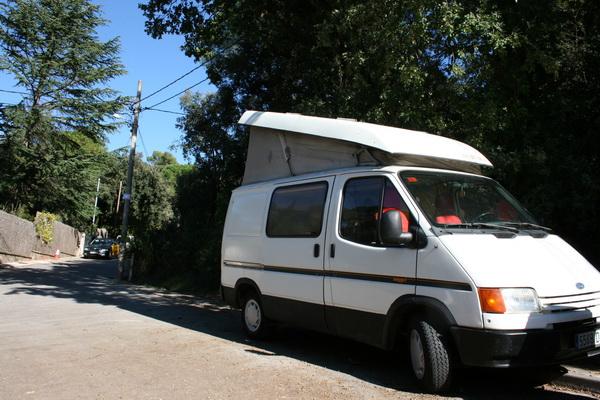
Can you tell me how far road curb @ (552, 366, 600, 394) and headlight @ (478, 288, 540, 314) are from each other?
4.73 ft

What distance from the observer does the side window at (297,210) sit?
21.4 ft

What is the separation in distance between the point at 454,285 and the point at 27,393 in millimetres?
4204

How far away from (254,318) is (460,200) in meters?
3.57

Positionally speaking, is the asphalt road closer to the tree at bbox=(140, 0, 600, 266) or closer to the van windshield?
the van windshield

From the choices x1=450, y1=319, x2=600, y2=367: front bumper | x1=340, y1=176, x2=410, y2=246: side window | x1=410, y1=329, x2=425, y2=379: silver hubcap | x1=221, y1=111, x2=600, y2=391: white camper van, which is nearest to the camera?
x1=450, y1=319, x2=600, y2=367: front bumper

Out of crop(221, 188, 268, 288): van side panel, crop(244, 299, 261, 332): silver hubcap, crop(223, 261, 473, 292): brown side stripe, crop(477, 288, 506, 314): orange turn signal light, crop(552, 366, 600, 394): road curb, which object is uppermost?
crop(221, 188, 268, 288): van side panel

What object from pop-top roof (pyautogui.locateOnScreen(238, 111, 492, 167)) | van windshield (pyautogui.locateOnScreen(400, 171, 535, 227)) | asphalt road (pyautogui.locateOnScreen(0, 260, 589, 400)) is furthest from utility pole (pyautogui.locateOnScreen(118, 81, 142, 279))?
van windshield (pyautogui.locateOnScreen(400, 171, 535, 227))

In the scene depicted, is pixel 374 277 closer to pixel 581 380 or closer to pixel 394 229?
pixel 394 229

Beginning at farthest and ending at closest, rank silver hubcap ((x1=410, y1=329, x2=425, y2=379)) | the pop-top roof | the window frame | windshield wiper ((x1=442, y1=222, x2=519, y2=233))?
the pop-top roof → the window frame → windshield wiper ((x1=442, y1=222, x2=519, y2=233)) → silver hubcap ((x1=410, y1=329, x2=425, y2=379))

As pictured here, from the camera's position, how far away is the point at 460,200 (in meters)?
5.66

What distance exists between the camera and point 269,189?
7.61 m

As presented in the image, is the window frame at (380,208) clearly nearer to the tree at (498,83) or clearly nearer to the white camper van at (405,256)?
the white camper van at (405,256)

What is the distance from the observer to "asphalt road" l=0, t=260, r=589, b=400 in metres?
5.20

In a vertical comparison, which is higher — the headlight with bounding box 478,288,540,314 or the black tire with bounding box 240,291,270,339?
the headlight with bounding box 478,288,540,314
